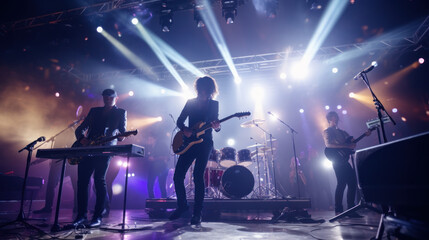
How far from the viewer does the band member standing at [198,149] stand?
12.0 feet

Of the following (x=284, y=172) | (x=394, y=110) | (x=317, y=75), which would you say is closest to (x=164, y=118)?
(x=284, y=172)

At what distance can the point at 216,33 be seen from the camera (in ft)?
27.8

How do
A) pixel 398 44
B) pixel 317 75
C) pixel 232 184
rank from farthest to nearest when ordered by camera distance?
pixel 317 75, pixel 398 44, pixel 232 184

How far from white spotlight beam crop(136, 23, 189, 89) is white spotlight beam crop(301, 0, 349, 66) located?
551 centimetres

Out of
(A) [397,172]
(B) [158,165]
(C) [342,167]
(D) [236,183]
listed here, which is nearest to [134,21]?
(B) [158,165]

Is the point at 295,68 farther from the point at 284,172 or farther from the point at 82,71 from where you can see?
the point at 82,71

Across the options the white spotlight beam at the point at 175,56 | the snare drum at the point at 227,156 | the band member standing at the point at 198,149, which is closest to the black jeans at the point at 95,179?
the band member standing at the point at 198,149

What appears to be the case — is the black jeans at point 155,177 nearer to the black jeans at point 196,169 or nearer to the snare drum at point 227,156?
the snare drum at point 227,156

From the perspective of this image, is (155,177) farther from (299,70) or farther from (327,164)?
(299,70)

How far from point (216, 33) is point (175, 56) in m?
2.14

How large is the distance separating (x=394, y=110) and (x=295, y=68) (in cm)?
438

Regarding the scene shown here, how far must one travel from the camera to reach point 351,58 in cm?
953

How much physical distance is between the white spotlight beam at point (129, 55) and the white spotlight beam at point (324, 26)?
6688 millimetres

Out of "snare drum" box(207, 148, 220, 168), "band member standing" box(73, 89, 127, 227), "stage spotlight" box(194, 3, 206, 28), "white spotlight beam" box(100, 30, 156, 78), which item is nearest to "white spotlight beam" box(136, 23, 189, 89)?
"white spotlight beam" box(100, 30, 156, 78)
